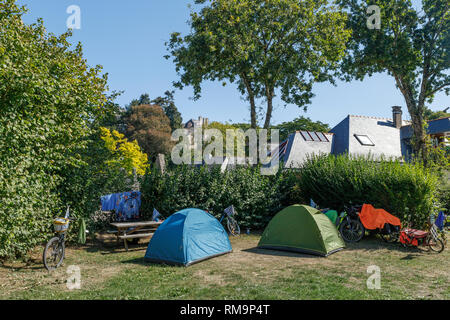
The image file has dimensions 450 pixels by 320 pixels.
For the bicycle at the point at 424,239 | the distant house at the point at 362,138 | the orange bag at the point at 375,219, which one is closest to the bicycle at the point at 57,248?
the orange bag at the point at 375,219

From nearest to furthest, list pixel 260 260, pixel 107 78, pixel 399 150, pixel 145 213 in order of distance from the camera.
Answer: pixel 260 260 < pixel 107 78 < pixel 145 213 < pixel 399 150

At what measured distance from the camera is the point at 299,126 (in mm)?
43219

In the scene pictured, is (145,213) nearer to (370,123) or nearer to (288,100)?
(288,100)

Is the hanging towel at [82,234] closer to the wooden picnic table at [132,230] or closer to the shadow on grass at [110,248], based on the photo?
the shadow on grass at [110,248]

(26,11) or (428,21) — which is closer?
(26,11)

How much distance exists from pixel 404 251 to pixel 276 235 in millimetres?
3958

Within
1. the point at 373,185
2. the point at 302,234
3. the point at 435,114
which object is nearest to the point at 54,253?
the point at 302,234

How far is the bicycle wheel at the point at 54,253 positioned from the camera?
25.7 ft

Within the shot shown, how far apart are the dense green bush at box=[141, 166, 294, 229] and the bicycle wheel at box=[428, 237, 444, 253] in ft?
20.6

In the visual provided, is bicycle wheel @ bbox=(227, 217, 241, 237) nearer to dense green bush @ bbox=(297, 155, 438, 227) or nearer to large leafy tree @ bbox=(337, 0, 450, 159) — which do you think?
dense green bush @ bbox=(297, 155, 438, 227)

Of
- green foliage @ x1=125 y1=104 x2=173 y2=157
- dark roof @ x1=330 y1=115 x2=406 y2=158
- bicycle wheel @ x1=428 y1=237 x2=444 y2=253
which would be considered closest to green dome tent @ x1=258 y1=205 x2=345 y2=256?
bicycle wheel @ x1=428 y1=237 x2=444 y2=253

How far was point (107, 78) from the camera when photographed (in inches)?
454

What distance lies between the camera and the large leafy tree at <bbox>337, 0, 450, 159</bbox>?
63.1 feet

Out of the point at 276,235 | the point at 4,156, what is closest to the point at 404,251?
the point at 276,235
